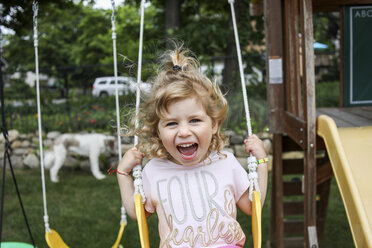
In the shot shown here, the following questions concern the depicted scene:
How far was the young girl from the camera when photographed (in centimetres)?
191

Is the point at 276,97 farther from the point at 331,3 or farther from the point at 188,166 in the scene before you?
the point at 188,166

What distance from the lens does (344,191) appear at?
2.16m

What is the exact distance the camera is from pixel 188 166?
2049 millimetres

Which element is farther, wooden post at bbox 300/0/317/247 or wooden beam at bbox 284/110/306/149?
wooden beam at bbox 284/110/306/149

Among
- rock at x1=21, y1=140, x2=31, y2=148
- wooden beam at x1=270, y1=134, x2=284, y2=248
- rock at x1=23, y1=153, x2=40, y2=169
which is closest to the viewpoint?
wooden beam at x1=270, y1=134, x2=284, y2=248

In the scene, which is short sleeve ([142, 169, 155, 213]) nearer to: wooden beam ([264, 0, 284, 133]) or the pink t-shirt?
the pink t-shirt

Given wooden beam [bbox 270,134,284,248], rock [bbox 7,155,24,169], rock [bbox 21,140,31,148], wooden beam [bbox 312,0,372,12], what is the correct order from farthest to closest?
1. rock [bbox 21,140,31,148]
2. rock [bbox 7,155,24,169]
3. wooden beam [bbox 270,134,284,248]
4. wooden beam [bbox 312,0,372,12]

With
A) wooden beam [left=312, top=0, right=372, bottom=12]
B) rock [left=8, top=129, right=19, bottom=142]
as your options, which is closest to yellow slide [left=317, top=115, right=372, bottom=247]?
wooden beam [left=312, top=0, right=372, bottom=12]

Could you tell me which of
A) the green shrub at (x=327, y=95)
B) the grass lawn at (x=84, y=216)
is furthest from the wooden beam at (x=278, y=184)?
the green shrub at (x=327, y=95)

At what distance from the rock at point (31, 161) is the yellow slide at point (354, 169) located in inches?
239

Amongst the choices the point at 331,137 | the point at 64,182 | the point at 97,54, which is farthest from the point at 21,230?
the point at 97,54

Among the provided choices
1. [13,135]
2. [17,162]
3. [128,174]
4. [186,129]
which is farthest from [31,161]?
[186,129]

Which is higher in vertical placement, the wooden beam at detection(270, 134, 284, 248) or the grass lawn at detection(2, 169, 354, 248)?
the wooden beam at detection(270, 134, 284, 248)

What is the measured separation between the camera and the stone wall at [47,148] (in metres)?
7.18
